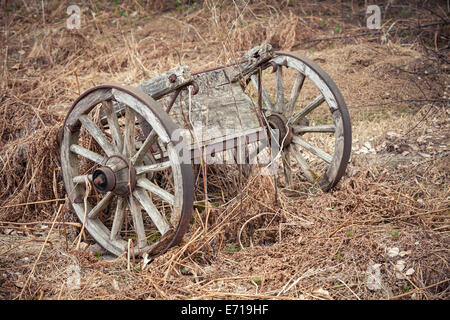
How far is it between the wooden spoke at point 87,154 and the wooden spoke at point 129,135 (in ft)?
0.66

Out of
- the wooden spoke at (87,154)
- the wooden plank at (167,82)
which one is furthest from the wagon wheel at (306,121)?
the wooden spoke at (87,154)

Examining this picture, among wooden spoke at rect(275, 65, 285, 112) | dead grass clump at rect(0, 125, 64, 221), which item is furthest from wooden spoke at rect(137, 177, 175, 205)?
wooden spoke at rect(275, 65, 285, 112)

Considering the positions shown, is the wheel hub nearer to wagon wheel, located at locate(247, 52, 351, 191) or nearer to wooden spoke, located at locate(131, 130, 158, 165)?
wooden spoke, located at locate(131, 130, 158, 165)

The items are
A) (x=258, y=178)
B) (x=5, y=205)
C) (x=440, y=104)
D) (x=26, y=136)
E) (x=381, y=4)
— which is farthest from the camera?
(x=381, y=4)

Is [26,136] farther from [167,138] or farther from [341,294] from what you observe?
[341,294]

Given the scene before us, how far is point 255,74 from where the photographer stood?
156 inches

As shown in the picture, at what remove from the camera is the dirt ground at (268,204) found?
8.95 ft

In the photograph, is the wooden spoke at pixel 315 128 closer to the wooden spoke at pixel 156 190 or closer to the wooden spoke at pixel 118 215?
the wooden spoke at pixel 156 190

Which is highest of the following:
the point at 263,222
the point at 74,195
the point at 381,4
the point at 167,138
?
the point at 381,4

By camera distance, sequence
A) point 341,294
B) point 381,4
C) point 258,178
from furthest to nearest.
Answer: point 381,4 < point 258,178 < point 341,294

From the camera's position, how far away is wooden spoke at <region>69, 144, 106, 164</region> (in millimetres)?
3178

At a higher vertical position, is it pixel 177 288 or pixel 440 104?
pixel 440 104

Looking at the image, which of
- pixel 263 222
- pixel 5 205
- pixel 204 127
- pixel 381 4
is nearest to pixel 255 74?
pixel 204 127

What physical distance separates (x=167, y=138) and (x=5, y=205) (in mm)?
1925
